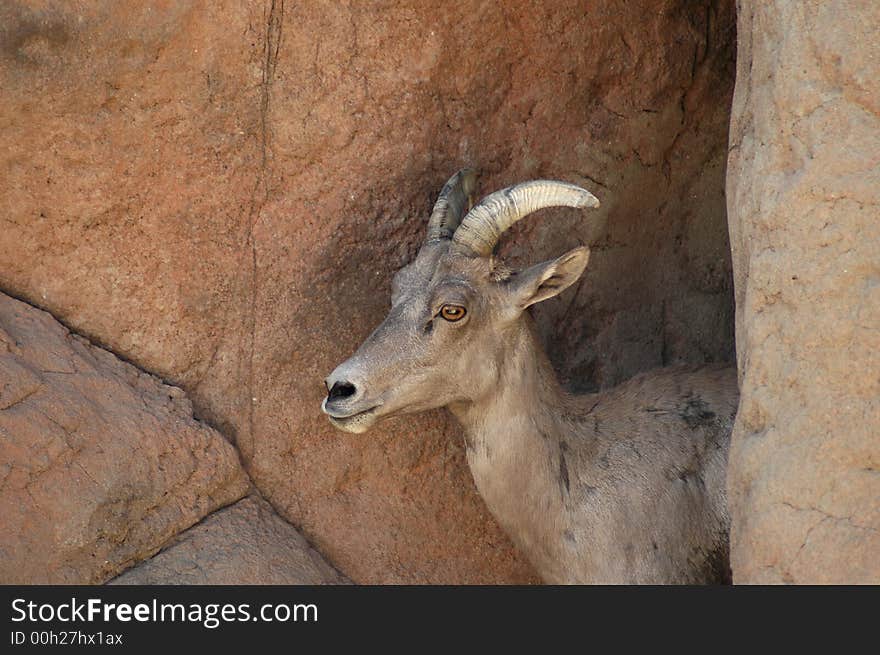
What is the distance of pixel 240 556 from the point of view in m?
6.79

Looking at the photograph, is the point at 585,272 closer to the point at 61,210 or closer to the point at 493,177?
the point at 493,177

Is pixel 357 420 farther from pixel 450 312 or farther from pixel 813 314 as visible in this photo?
pixel 813 314

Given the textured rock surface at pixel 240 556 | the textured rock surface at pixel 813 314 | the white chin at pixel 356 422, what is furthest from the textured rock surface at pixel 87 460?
the textured rock surface at pixel 813 314

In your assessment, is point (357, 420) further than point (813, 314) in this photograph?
Yes

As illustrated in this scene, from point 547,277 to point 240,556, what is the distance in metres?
2.22

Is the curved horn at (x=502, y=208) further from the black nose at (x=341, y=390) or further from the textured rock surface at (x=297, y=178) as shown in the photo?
the black nose at (x=341, y=390)

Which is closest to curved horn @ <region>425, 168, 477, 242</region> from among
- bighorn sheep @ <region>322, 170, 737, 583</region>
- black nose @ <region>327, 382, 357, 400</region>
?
bighorn sheep @ <region>322, 170, 737, 583</region>

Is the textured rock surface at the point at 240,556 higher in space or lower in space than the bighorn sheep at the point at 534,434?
lower

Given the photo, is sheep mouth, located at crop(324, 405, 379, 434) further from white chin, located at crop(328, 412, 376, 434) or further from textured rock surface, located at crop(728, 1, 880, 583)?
textured rock surface, located at crop(728, 1, 880, 583)

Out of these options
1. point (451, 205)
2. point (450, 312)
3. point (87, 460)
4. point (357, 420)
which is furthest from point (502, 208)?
point (87, 460)

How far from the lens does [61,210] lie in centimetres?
689

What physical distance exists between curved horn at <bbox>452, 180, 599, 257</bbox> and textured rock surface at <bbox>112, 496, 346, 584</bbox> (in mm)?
1901

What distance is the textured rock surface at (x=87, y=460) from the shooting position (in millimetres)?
6355

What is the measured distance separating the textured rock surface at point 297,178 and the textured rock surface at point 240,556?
181mm
